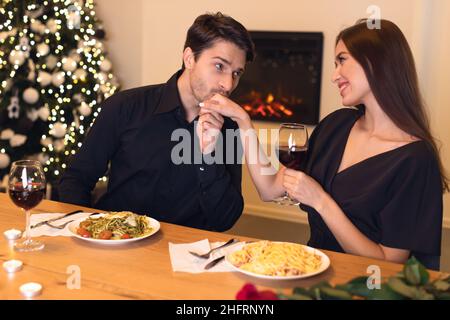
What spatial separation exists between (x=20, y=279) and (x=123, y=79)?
13.7ft

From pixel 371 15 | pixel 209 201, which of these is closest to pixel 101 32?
pixel 371 15

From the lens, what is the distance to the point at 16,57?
4062 mm

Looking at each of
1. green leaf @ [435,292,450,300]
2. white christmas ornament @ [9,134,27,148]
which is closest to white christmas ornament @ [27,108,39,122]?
white christmas ornament @ [9,134,27,148]

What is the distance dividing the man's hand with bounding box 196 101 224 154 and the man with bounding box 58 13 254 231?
0.07m

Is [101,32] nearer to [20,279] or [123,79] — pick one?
[123,79]

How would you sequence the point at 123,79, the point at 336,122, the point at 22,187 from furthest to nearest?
the point at 123,79
the point at 336,122
the point at 22,187

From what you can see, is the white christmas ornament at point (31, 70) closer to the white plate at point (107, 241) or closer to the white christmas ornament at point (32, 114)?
the white christmas ornament at point (32, 114)

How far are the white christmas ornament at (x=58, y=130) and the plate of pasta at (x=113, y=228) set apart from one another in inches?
109

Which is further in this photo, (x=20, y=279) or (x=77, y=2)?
(x=77, y=2)

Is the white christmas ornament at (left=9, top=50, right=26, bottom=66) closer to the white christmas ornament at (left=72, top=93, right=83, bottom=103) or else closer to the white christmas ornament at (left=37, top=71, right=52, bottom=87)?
the white christmas ornament at (left=37, top=71, right=52, bottom=87)

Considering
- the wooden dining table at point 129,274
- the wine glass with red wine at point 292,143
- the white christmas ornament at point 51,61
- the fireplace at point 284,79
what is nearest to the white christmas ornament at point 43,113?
the white christmas ornament at point 51,61

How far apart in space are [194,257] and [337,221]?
0.49m

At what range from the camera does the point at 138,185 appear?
227 centimetres

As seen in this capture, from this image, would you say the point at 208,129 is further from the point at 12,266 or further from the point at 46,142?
the point at 46,142
